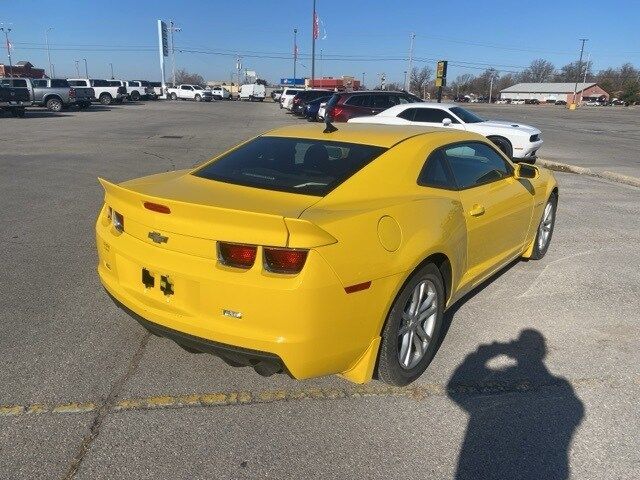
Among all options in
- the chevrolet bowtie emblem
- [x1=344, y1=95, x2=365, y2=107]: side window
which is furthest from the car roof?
[x1=344, y1=95, x2=365, y2=107]: side window

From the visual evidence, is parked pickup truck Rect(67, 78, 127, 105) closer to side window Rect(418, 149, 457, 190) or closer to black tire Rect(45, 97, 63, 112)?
black tire Rect(45, 97, 63, 112)

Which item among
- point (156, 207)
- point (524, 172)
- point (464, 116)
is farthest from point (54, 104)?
point (156, 207)

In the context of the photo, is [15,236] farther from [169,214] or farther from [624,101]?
[624,101]

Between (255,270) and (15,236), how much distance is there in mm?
4538

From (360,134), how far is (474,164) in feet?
3.36

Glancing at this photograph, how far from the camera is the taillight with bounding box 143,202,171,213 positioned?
8.98ft

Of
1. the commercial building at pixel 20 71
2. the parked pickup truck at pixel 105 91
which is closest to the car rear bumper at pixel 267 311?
the parked pickup truck at pixel 105 91

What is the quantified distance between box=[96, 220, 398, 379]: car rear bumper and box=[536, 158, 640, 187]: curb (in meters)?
10.3

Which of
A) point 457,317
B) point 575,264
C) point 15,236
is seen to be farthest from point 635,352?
point 15,236

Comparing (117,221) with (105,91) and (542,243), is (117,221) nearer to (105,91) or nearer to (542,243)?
(542,243)

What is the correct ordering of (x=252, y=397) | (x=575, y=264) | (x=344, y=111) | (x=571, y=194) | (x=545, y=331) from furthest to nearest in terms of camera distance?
(x=344, y=111) → (x=571, y=194) → (x=575, y=264) → (x=545, y=331) → (x=252, y=397)

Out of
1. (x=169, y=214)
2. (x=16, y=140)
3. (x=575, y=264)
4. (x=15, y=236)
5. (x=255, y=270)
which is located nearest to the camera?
(x=255, y=270)

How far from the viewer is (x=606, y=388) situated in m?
3.19

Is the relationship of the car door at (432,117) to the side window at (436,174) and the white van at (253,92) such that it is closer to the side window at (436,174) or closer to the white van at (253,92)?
the side window at (436,174)
